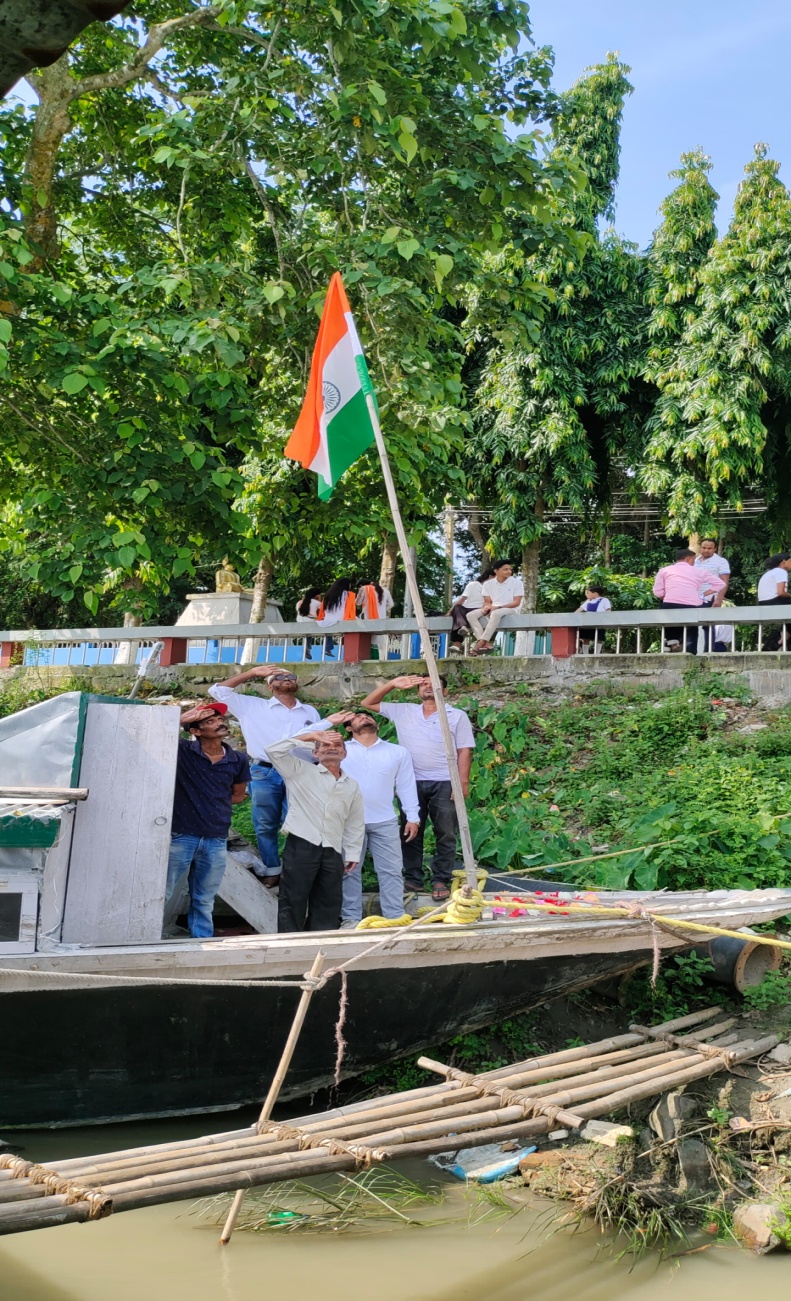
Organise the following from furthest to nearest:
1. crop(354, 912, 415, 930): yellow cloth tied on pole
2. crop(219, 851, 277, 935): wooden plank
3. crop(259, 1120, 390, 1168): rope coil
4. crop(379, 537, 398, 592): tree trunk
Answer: crop(379, 537, 398, 592): tree trunk, crop(219, 851, 277, 935): wooden plank, crop(354, 912, 415, 930): yellow cloth tied on pole, crop(259, 1120, 390, 1168): rope coil

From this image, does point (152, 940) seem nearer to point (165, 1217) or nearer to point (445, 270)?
point (165, 1217)

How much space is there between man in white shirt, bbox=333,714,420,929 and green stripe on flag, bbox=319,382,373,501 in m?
1.62

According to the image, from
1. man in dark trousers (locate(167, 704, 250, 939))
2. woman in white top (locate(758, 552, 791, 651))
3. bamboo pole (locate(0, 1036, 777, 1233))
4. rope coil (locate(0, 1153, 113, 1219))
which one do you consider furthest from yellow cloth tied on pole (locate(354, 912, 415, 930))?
woman in white top (locate(758, 552, 791, 651))

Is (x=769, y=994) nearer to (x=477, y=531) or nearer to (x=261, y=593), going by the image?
(x=261, y=593)

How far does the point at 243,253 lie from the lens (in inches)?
416

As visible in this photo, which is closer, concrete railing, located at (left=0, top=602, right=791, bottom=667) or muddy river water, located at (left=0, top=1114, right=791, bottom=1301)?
muddy river water, located at (left=0, top=1114, right=791, bottom=1301)

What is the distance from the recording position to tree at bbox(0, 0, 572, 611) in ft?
26.5

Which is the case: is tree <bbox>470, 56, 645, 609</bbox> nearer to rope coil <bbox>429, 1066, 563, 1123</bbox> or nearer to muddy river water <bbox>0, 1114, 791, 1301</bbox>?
rope coil <bbox>429, 1066, 563, 1123</bbox>

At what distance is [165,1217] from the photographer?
4.90 m

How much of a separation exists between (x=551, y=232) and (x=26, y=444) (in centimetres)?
493

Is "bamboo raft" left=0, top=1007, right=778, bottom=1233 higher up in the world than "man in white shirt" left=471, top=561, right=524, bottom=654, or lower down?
lower down

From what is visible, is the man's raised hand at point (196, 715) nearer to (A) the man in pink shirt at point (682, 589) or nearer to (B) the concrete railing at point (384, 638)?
(B) the concrete railing at point (384, 638)

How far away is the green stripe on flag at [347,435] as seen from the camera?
5758 mm

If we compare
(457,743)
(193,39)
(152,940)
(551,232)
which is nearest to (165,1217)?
(152,940)
